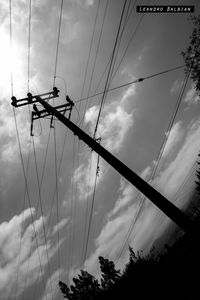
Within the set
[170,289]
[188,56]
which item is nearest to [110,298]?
[170,289]

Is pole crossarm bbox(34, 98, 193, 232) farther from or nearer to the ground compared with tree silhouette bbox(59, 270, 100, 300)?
nearer to the ground

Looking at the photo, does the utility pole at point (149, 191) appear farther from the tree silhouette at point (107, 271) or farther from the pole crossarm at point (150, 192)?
the tree silhouette at point (107, 271)

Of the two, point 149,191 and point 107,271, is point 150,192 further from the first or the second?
point 107,271

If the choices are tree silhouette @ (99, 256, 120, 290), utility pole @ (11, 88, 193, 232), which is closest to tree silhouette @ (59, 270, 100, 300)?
tree silhouette @ (99, 256, 120, 290)

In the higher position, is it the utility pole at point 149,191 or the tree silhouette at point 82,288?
the tree silhouette at point 82,288

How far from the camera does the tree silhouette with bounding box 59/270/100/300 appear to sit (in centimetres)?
6153

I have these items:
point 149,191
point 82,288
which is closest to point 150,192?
point 149,191

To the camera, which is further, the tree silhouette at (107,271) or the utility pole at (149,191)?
the tree silhouette at (107,271)

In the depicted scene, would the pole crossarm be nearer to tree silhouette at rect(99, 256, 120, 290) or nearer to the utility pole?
the utility pole

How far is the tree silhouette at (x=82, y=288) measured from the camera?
61.5 meters

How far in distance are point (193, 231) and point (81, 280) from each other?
69.2 metres

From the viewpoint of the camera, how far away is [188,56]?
30.9 m

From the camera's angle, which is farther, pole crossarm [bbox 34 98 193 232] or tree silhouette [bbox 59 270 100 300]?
tree silhouette [bbox 59 270 100 300]

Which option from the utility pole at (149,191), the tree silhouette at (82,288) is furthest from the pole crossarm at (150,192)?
the tree silhouette at (82,288)
